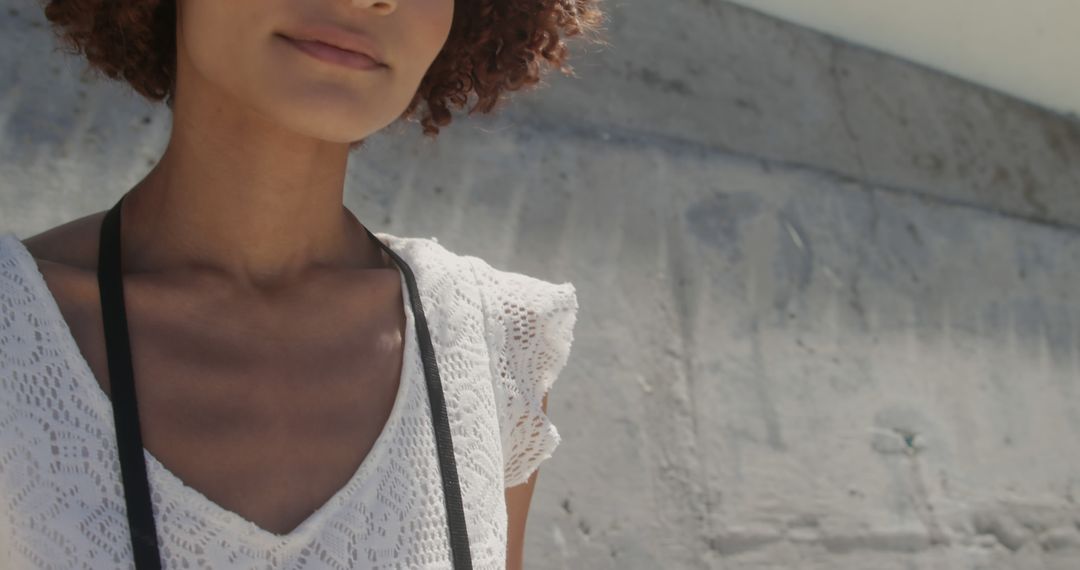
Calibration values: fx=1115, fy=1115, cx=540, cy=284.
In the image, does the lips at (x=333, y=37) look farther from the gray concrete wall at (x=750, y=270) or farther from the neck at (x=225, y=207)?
the gray concrete wall at (x=750, y=270)

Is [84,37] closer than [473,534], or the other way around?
[473,534]

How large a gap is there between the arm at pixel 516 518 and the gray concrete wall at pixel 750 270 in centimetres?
49

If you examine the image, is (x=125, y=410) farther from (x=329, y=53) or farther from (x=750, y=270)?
(x=750, y=270)

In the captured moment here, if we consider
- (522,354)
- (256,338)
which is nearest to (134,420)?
(256,338)

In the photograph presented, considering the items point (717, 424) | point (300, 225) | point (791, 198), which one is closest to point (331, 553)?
point (300, 225)

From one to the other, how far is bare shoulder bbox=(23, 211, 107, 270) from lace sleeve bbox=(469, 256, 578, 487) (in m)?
0.42

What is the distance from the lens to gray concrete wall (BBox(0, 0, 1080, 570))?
1.87m

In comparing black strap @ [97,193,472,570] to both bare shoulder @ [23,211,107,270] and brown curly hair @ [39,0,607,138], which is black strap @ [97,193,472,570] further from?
brown curly hair @ [39,0,607,138]

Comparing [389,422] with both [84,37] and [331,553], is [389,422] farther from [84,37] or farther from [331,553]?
[84,37]

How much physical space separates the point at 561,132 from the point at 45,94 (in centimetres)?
92

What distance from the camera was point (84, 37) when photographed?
116 centimetres

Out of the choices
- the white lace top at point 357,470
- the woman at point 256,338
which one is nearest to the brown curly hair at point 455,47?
the woman at point 256,338

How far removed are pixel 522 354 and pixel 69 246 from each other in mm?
486

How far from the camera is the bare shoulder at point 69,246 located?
0.97m
